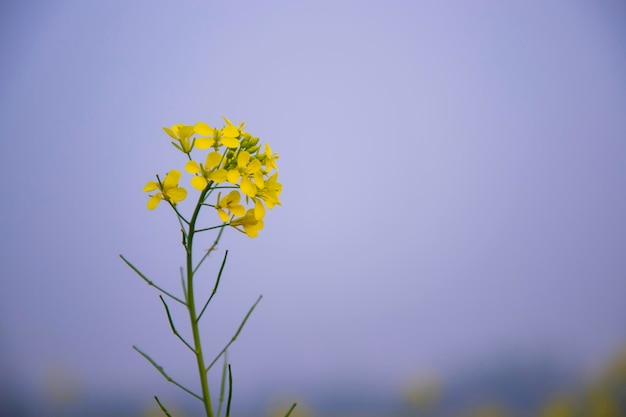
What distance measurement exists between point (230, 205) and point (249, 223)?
5 cm

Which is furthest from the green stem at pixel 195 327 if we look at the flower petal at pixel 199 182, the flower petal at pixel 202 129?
the flower petal at pixel 202 129

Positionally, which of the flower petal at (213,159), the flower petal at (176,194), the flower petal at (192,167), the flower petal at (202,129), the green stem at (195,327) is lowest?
the green stem at (195,327)

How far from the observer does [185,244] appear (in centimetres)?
69

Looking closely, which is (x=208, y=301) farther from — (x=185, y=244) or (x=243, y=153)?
(x=243, y=153)

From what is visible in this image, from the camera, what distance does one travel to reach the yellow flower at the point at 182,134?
81cm

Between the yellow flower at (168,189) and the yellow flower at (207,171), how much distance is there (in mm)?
30

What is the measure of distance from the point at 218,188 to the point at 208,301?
187 mm

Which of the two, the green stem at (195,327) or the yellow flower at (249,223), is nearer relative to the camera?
the green stem at (195,327)

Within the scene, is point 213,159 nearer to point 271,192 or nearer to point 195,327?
point 271,192

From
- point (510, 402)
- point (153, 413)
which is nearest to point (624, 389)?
point (510, 402)

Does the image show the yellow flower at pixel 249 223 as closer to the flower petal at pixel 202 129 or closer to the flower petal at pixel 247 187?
the flower petal at pixel 247 187

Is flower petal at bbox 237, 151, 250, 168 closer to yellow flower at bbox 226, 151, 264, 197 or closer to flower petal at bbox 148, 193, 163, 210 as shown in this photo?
yellow flower at bbox 226, 151, 264, 197

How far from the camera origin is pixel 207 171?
0.74m

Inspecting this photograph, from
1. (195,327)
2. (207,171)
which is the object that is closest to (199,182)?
(207,171)
